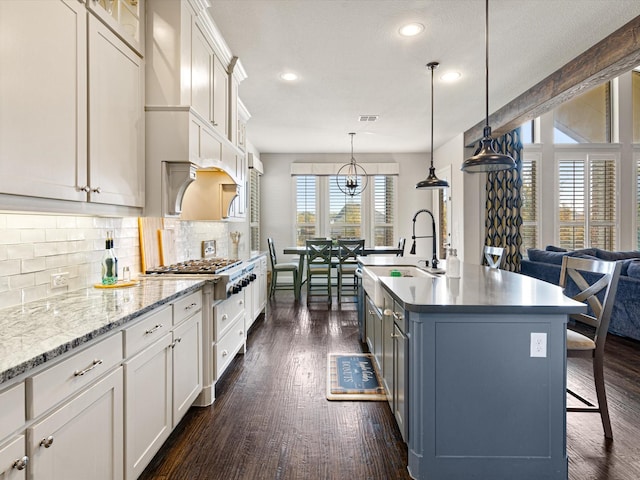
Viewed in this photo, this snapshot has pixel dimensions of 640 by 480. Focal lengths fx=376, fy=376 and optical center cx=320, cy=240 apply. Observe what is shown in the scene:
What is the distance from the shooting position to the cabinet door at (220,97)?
3.04m

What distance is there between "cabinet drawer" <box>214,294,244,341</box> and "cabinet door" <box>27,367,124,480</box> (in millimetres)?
1217

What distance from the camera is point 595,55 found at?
3.17 m

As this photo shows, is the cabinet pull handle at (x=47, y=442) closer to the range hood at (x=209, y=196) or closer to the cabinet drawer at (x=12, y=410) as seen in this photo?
the cabinet drawer at (x=12, y=410)

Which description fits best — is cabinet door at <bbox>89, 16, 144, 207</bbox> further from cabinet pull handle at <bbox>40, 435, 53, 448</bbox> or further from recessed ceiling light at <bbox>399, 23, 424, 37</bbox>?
recessed ceiling light at <bbox>399, 23, 424, 37</bbox>

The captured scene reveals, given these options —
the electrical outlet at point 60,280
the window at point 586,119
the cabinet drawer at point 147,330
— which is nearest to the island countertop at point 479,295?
the cabinet drawer at point 147,330

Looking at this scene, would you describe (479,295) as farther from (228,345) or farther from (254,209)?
(254,209)

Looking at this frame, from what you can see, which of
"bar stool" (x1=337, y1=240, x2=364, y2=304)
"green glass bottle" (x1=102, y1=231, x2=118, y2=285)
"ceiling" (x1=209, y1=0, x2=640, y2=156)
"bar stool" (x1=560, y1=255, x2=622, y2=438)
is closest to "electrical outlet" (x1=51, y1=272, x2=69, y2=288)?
"green glass bottle" (x1=102, y1=231, x2=118, y2=285)

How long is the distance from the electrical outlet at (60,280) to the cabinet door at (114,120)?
43cm

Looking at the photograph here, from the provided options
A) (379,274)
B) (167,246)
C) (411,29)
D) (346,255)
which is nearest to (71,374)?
(167,246)

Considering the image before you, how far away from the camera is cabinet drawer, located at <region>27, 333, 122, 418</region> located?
104cm

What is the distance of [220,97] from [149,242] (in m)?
1.36

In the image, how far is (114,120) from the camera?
1996 mm

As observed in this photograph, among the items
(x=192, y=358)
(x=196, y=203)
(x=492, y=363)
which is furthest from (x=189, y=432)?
(x=196, y=203)

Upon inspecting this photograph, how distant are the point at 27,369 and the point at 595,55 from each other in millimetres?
4233
